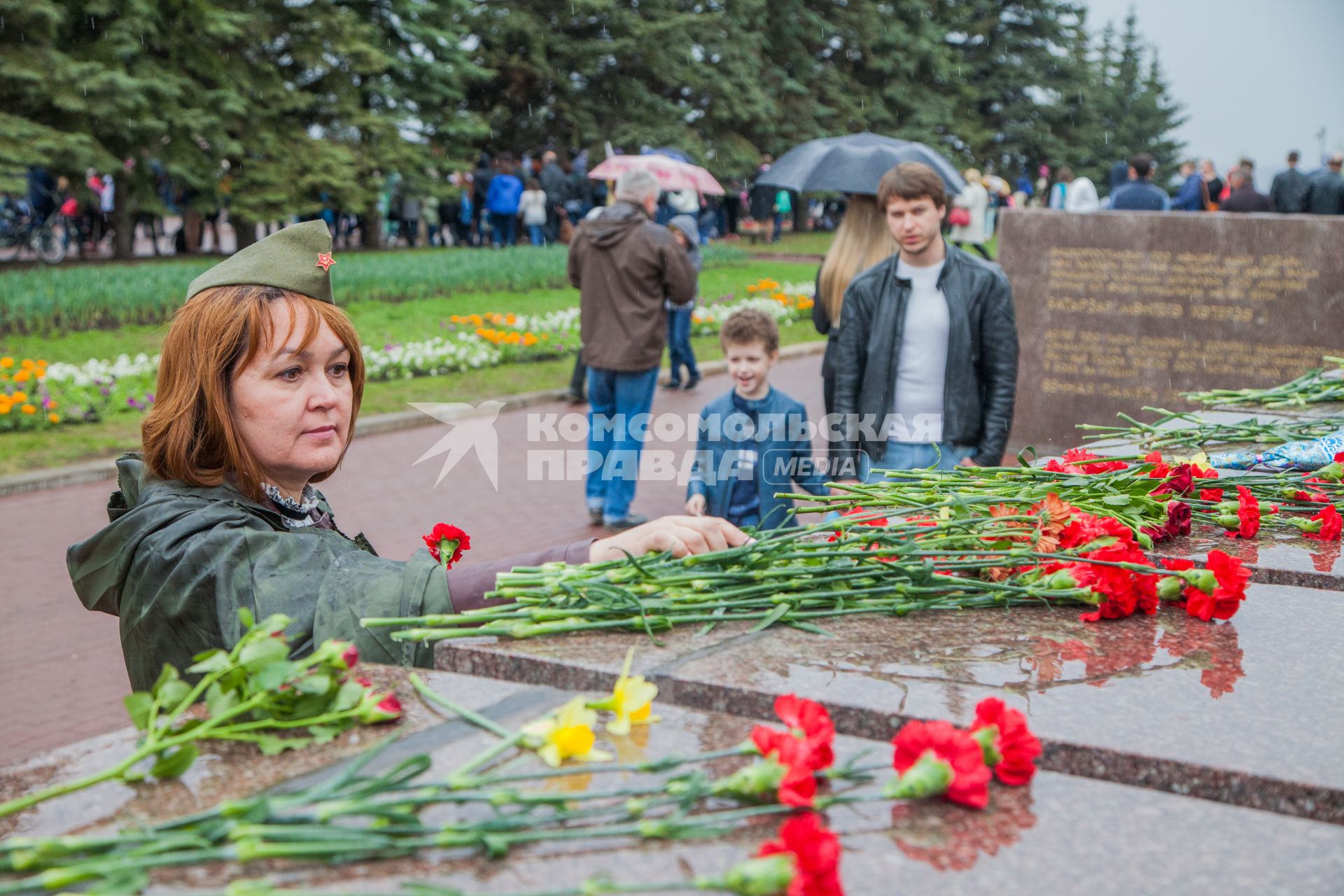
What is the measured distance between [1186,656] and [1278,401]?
3.27 metres

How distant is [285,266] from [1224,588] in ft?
5.44

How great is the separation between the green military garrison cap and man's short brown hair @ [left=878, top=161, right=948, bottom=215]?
3121mm

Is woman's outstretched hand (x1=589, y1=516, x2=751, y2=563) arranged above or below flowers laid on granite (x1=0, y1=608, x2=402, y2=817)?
above

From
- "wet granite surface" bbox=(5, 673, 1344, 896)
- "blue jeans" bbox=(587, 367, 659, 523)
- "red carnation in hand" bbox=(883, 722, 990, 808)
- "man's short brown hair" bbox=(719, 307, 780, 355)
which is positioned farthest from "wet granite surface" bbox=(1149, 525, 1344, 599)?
"blue jeans" bbox=(587, 367, 659, 523)

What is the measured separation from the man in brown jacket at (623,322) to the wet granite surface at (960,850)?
6095 millimetres

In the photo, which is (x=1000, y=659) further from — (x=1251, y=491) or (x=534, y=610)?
(x=1251, y=491)

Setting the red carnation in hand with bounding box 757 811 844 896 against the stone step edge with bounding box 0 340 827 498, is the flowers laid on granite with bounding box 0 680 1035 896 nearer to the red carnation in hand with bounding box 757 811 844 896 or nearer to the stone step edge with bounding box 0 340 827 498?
the red carnation in hand with bounding box 757 811 844 896

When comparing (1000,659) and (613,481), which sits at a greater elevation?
(1000,659)

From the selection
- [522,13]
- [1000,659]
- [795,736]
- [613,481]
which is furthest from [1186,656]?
[522,13]

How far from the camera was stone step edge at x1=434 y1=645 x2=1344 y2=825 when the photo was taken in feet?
5.20

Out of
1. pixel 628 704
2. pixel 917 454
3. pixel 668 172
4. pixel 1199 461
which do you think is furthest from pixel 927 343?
pixel 668 172

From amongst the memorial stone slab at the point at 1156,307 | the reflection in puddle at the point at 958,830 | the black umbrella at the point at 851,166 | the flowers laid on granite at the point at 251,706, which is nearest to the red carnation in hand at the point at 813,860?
the reflection in puddle at the point at 958,830

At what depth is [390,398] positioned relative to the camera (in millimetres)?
11320

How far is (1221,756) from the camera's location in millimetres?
1643
